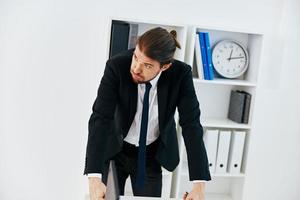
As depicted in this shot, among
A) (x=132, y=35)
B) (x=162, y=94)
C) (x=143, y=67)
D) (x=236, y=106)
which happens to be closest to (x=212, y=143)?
(x=236, y=106)

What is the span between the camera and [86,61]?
306 cm

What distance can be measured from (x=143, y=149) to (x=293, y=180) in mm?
1941

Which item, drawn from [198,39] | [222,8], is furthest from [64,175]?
[222,8]

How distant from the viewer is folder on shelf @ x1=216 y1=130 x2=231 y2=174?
3.14 meters

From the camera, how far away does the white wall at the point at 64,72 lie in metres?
2.99

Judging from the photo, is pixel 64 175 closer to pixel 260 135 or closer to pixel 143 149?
pixel 143 149

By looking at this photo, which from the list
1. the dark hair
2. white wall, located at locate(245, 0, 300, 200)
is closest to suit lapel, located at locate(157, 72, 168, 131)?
the dark hair

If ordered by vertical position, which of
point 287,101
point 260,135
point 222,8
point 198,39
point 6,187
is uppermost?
point 222,8

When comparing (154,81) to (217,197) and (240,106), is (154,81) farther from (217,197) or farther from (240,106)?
(217,197)

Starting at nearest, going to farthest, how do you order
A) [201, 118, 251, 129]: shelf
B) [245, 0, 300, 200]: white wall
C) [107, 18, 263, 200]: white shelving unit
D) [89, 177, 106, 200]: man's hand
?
[89, 177, 106, 200]: man's hand, [107, 18, 263, 200]: white shelving unit, [201, 118, 251, 129]: shelf, [245, 0, 300, 200]: white wall

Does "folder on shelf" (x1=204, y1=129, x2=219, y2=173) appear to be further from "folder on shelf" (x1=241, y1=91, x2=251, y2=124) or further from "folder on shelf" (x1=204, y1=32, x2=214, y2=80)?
"folder on shelf" (x1=204, y1=32, x2=214, y2=80)

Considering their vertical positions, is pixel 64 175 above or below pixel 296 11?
below

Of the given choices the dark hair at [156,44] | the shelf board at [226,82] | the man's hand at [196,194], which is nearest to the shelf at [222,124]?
the shelf board at [226,82]

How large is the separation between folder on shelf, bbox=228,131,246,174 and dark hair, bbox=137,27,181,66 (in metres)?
1.51
